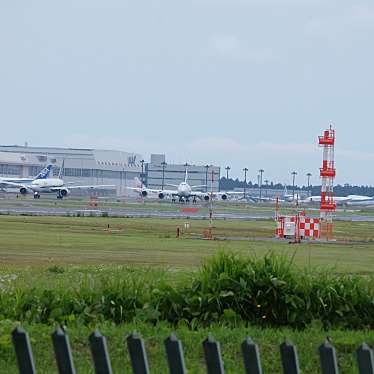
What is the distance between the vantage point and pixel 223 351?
9.82 meters

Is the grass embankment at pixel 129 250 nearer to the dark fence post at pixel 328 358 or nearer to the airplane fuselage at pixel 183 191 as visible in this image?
the dark fence post at pixel 328 358

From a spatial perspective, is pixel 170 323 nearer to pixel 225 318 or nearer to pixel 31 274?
pixel 225 318

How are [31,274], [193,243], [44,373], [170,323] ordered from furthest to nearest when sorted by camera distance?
[193,243] → [31,274] → [170,323] → [44,373]

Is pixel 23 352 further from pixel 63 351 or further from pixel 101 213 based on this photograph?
pixel 101 213

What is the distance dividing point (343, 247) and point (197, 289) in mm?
30582

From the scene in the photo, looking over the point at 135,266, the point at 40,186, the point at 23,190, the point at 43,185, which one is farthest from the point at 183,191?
the point at 135,266

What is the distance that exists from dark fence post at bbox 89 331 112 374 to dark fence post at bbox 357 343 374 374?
1.30m

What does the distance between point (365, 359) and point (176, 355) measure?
96cm

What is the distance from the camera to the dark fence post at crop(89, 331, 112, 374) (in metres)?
4.78

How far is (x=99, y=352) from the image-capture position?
4848mm

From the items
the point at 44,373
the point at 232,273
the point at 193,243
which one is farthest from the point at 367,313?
the point at 193,243

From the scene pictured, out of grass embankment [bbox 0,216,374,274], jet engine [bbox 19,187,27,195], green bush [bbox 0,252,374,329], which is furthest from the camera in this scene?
jet engine [bbox 19,187,27,195]

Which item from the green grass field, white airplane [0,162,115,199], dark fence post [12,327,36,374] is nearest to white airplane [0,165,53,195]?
white airplane [0,162,115,199]

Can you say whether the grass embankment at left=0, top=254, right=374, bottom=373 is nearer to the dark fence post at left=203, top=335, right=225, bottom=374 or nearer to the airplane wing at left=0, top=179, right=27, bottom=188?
the dark fence post at left=203, top=335, right=225, bottom=374
